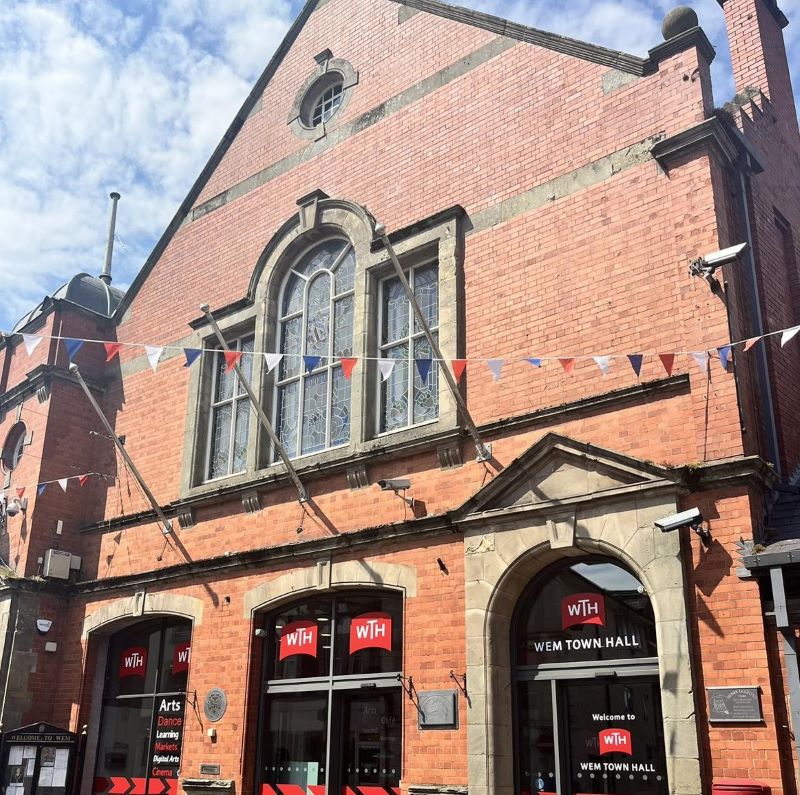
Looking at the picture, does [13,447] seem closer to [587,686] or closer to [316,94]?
[316,94]

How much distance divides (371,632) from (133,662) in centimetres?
476

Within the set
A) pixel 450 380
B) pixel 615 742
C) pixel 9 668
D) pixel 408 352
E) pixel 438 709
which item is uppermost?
pixel 408 352

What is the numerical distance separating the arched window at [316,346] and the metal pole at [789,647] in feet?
19.5

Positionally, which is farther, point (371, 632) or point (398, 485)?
point (371, 632)

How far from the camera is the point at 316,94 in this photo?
14.8 m

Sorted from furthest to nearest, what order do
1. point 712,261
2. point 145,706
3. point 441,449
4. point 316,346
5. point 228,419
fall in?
point 228,419 → point 145,706 → point 316,346 → point 441,449 → point 712,261

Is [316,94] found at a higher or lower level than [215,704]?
higher

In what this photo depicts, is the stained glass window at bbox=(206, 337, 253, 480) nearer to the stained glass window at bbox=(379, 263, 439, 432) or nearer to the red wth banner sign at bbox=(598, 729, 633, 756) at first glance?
the stained glass window at bbox=(379, 263, 439, 432)

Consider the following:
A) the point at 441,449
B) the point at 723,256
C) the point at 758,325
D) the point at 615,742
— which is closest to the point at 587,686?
the point at 615,742

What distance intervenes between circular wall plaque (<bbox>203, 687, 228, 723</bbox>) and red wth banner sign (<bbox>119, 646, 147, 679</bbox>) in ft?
6.55

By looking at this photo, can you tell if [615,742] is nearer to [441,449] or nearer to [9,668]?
[441,449]

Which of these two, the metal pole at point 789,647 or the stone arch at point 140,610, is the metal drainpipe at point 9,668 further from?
the metal pole at point 789,647

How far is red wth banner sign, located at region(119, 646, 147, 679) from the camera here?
13.5m

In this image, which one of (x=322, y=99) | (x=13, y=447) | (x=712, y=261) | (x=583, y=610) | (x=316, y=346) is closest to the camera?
(x=712, y=261)
